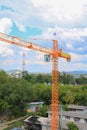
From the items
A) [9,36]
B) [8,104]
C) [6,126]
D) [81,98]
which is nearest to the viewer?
[9,36]

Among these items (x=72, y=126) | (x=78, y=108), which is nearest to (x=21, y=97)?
(x=78, y=108)

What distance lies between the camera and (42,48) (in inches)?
1114

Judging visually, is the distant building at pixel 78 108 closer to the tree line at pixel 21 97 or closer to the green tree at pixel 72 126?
the tree line at pixel 21 97

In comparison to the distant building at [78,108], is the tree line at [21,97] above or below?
above

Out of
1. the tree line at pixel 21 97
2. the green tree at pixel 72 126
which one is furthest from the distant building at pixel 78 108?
the green tree at pixel 72 126

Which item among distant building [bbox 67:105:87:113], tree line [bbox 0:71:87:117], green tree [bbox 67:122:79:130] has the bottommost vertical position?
green tree [bbox 67:122:79:130]

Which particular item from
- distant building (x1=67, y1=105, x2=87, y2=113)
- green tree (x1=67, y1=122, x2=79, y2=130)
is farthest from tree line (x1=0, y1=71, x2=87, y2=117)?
green tree (x1=67, y1=122, x2=79, y2=130)

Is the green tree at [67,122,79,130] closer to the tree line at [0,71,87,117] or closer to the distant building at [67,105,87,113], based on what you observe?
the distant building at [67,105,87,113]

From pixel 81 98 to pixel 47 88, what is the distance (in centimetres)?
606

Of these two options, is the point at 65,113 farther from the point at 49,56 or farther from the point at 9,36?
the point at 9,36

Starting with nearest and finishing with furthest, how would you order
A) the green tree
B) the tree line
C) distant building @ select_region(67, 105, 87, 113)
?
1. the green tree
2. distant building @ select_region(67, 105, 87, 113)
3. the tree line

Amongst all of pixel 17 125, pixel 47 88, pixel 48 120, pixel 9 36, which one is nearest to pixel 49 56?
pixel 9 36

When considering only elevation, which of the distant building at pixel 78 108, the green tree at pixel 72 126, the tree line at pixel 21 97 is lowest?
the green tree at pixel 72 126

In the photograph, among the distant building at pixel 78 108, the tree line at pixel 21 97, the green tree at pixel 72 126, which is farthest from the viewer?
the tree line at pixel 21 97
